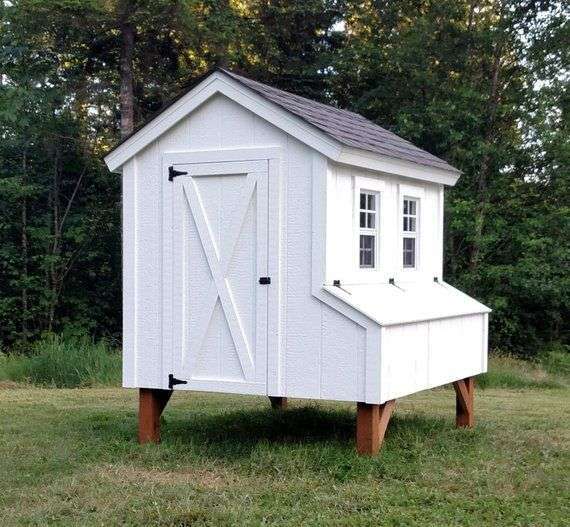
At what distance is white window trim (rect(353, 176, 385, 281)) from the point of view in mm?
6953

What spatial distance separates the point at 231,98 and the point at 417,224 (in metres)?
2.34

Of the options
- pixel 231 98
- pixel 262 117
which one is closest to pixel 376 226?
pixel 262 117

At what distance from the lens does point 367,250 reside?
7.23 meters

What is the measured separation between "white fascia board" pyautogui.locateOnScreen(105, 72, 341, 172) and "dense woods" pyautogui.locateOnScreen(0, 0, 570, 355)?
9.58 m

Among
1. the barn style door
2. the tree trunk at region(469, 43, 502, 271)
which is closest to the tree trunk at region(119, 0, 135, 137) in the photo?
the tree trunk at region(469, 43, 502, 271)

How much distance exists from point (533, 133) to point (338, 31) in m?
5.56

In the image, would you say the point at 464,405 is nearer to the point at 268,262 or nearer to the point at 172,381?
the point at 268,262

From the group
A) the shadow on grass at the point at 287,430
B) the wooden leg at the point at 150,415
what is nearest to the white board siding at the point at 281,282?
the wooden leg at the point at 150,415

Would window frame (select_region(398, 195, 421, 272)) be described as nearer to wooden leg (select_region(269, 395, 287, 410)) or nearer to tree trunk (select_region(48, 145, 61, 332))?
wooden leg (select_region(269, 395, 287, 410))

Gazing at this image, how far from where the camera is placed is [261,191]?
22.2ft

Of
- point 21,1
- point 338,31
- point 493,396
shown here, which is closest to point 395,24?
point 338,31

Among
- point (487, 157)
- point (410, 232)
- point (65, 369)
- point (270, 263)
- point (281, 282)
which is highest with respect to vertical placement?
point (487, 157)

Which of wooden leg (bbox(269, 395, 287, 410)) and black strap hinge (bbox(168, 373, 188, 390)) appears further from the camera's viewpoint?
wooden leg (bbox(269, 395, 287, 410))

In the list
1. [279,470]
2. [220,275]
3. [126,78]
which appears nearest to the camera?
[279,470]
